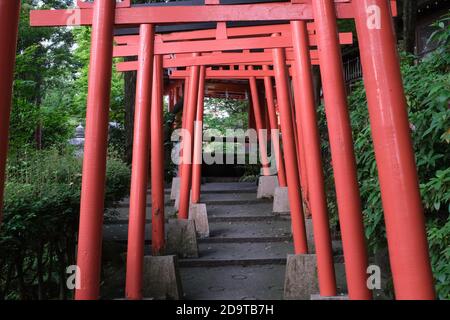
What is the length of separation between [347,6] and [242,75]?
547 centimetres

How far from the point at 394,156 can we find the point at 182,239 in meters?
5.23

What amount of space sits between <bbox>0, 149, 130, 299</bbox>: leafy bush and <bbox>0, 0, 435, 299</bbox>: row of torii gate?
0.62 meters

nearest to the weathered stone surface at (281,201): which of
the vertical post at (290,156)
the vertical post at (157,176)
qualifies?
the vertical post at (290,156)

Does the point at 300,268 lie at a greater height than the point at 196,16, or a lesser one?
lesser

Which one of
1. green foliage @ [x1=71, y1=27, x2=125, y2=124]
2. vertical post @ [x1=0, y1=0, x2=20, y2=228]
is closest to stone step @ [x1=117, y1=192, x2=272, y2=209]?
green foliage @ [x1=71, y1=27, x2=125, y2=124]

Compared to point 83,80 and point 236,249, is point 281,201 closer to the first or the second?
point 236,249

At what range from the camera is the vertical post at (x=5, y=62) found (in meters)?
2.09

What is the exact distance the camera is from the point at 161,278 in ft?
16.2

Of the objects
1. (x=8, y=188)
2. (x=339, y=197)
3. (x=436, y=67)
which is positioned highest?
(x=436, y=67)

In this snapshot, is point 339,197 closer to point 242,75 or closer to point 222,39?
point 222,39

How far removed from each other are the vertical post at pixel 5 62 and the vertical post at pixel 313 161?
2696 millimetres

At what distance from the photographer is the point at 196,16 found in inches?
151
